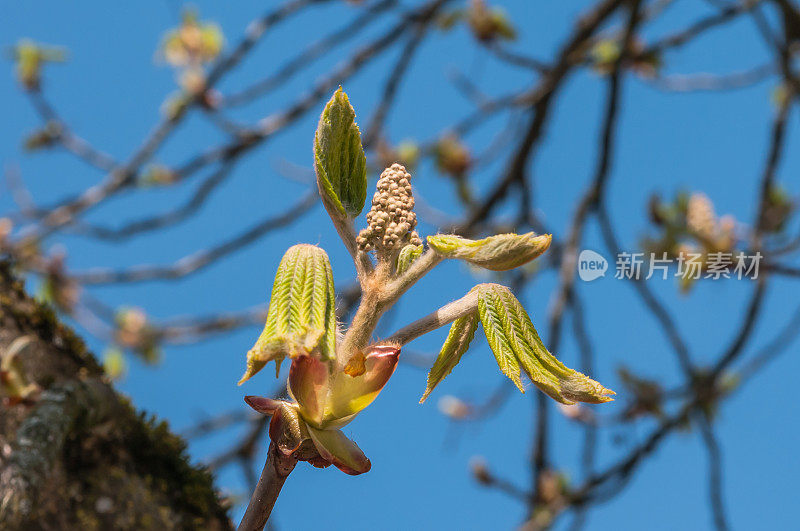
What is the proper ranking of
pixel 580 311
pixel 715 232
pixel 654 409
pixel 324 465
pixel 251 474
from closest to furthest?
pixel 324 465 → pixel 251 474 → pixel 715 232 → pixel 580 311 → pixel 654 409

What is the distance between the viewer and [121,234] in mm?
2598

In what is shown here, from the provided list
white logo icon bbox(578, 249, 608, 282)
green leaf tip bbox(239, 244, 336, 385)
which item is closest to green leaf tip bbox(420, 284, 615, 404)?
green leaf tip bbox(239, 244, 336, 385)

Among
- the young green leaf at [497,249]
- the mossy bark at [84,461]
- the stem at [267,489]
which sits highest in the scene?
the young green leaf at [497,249]

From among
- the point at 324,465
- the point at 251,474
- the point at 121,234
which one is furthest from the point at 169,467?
the point at 121,234

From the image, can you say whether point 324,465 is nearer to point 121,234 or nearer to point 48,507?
point 48,507

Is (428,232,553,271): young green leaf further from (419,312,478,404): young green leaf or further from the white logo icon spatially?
the white logo icon

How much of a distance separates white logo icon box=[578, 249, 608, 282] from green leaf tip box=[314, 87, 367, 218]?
3.66 feet

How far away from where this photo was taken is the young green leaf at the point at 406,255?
1.69ft

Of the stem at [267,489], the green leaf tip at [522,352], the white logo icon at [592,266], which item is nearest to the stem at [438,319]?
the green leaf tip at [522,352]

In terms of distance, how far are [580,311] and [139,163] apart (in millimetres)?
1535

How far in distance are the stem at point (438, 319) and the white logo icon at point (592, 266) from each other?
1110mm

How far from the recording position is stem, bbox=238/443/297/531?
1.64 feet

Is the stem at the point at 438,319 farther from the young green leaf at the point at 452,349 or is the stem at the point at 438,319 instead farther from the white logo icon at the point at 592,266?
the white logo icon at the point at 592,266

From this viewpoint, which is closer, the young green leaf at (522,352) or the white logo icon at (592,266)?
the young green leaf at (522,352)
